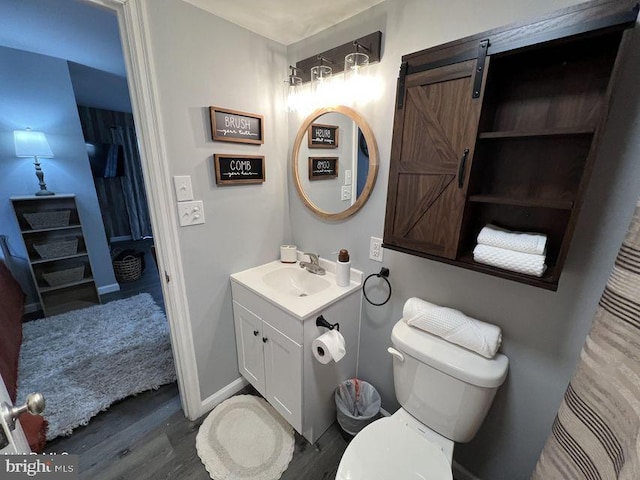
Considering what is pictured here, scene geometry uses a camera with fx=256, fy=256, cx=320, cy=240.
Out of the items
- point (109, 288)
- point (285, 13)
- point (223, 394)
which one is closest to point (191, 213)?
point (285, 13)

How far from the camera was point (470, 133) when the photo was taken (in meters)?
0.84

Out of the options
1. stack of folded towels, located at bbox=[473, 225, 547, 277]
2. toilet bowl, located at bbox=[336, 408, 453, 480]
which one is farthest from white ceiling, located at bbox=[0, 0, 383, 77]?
toilet bowl, located at bbox=[336, 408, 453, 480]

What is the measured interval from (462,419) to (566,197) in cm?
89

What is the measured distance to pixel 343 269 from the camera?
55.9 inches

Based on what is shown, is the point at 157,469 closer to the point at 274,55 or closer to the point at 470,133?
the point at 470,133

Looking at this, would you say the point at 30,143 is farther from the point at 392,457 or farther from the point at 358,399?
the point at 392,457

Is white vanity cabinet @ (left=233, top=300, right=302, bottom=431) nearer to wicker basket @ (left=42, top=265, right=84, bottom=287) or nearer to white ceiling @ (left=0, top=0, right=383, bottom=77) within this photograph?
white ceiling @ (left=0, top=0, right=383, bottom=77)

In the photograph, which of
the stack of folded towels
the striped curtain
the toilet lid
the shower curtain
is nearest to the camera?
the striped curtain

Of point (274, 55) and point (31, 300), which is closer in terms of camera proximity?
point (274, 55)

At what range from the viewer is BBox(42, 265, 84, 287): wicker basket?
258 centimetres

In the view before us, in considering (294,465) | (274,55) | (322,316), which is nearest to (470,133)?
(322,316)

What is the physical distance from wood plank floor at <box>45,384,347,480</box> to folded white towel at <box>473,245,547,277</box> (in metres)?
1.30

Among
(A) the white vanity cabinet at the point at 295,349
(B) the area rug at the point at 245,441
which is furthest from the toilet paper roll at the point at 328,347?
(B) the area rug at the point at 245,441

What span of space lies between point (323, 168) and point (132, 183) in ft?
16.8
